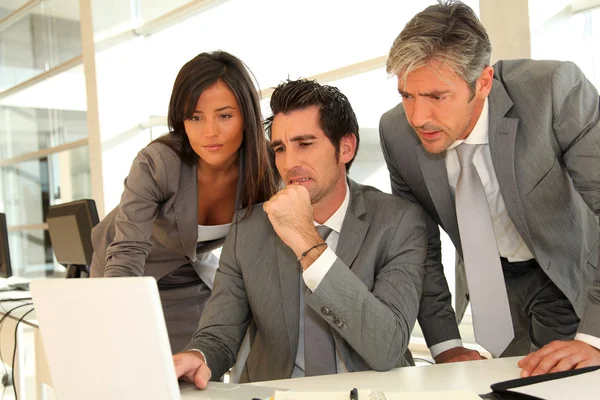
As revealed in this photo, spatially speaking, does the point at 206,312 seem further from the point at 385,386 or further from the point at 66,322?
the point at 66,322

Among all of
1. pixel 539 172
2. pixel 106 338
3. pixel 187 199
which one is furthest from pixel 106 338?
pixel 187 199

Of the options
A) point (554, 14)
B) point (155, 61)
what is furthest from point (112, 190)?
point (554, 14)

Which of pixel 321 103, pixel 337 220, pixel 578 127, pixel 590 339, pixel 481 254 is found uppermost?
pixel 321 103

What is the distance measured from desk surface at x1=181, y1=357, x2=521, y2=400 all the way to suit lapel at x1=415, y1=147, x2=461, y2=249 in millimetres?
538

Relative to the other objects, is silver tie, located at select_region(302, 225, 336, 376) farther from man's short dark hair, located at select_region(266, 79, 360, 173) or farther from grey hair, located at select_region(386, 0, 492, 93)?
grey hair, located at select_region(386, 0, 492, 93)

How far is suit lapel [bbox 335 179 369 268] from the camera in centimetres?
176

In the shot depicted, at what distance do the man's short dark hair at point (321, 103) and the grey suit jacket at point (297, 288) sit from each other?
0.18 meters

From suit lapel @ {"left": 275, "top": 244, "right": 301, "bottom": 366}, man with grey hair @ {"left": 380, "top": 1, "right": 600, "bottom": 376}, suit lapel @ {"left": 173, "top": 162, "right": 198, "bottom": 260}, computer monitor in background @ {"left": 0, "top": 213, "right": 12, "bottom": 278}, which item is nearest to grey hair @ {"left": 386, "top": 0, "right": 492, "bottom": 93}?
man with grey hair @ {"left": 380, "top": 1, "right": 600, "bottom": 376}

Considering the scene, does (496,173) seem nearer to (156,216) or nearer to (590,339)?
(590,339)

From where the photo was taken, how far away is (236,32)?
4809 mm

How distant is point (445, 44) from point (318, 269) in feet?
2.18

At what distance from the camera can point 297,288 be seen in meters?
1.79

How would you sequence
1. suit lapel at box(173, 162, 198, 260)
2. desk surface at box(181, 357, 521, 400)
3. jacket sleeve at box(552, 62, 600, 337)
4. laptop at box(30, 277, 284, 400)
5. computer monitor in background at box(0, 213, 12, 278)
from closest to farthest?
laptop at box(30, 277, 284, 400), desk surface at box(181, 357, 521, 400), jacket sleeve at box(552, 62, 600, 337), suit lapel at box(173, 162, 198, 260), computer monitor in background at box(0, 213, 12, 278)

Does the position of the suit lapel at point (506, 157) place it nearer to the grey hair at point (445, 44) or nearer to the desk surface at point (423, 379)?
the grey hair at point (445, 44)
